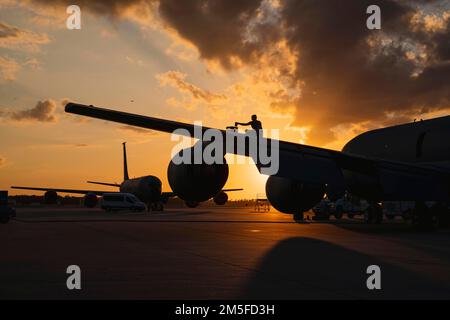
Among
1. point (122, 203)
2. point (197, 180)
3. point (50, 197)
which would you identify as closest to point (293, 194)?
point (197, 180)

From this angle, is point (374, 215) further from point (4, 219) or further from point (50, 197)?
point (50, 197)

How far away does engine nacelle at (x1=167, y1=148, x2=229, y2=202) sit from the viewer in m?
21.6

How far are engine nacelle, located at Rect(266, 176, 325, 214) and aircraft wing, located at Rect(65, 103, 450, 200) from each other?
174 inches

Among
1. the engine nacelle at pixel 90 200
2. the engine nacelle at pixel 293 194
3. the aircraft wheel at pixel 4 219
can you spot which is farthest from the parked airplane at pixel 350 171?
the engine nacelle at pixel 90 200

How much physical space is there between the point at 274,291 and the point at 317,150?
44.4 feet

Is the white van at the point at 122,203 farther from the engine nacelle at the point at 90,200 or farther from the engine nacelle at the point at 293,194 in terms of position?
the engine nacelle at the point at 293,194

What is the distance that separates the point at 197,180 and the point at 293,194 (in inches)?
260

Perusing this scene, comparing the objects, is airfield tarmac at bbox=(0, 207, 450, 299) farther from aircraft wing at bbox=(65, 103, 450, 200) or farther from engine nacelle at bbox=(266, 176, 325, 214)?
engine nacelle at bbox=(266, 176, 325, 214)

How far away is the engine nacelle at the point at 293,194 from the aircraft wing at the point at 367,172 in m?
4.42

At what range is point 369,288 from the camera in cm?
816

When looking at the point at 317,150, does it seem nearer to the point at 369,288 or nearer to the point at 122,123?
the point at 122,123

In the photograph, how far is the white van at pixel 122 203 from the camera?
192ft
